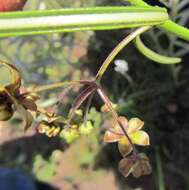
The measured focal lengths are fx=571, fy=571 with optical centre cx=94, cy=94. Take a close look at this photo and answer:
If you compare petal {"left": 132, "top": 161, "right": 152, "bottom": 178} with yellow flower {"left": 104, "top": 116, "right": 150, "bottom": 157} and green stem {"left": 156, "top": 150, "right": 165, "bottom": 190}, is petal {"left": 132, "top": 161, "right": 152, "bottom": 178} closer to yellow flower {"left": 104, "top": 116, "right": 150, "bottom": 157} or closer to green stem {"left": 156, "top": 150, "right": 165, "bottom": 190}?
yellow flower {"left": 104, "top": 116, "right": 150, "bottom": 157}

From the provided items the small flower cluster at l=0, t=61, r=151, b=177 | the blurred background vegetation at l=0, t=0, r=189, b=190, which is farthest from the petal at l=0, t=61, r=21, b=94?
the blurred background vegetation at l=0, t=0, r=189, b=190

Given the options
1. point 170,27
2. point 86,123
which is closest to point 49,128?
point 86,123

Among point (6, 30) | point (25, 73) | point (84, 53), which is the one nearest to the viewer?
point (6, 30)

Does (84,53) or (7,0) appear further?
(84,53)

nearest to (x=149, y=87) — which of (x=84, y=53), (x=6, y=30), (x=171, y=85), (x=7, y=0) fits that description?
(x=171, y=85)

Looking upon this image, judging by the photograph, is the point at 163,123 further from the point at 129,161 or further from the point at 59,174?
the point at 129,161

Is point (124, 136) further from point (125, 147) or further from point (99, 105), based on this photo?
point (99, 105)

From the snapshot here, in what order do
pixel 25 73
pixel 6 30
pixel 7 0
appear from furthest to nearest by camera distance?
pixel 25 73 < pixel 7 0 < pixel 6 30
